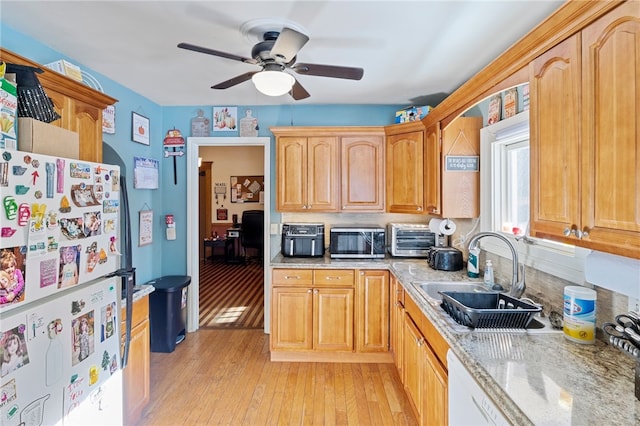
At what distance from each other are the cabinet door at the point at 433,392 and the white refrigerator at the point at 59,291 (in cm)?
162

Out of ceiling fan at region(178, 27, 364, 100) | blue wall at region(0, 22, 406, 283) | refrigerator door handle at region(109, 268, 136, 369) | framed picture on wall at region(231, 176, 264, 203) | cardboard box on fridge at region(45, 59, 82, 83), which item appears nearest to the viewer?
refrigerator door handle at region(109, 268, 136, 369)

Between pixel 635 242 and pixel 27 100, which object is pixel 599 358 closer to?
pixel 635 242

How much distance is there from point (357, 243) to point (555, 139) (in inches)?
77.1

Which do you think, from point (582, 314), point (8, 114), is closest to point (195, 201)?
point (8, 114)

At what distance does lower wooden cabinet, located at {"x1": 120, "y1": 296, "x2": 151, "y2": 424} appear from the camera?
187cm

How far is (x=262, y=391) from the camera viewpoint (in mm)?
2404

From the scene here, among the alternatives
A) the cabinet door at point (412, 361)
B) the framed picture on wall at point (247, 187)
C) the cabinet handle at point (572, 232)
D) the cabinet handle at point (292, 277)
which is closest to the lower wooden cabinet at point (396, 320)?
the cabinet door at point (412, 361)

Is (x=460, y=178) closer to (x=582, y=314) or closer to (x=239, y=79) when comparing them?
(x=582, y=314)

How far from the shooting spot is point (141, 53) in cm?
221

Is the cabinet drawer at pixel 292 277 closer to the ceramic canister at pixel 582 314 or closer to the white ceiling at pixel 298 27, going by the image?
the white ceiling at pixel 298 27

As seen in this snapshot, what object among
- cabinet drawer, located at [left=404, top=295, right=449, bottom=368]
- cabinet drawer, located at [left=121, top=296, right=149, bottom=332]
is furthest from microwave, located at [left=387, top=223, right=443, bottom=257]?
cabinet drawer, located at [left=121, top=296, right=149, bottom=332]

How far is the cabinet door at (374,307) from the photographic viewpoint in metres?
2.76

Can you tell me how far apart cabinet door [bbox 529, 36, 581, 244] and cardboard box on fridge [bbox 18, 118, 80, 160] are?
→ 204cm

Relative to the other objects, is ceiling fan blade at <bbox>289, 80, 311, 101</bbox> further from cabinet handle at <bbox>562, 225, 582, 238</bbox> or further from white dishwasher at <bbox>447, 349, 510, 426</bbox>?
white dishwasher at <bbox>447, 349, 510, 426</bbox>
